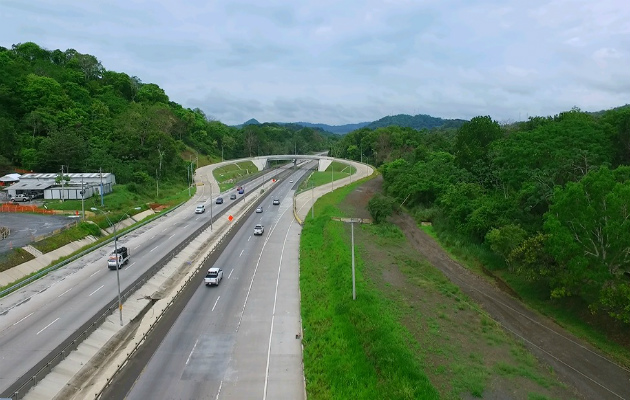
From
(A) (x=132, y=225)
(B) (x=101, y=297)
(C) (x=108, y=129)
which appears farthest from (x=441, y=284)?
(C) (x=108, y=129)

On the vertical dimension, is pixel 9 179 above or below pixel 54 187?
above

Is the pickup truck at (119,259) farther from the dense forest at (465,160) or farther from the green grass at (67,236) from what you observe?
the dense forest at (465,160)

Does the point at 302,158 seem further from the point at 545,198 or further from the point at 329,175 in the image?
the point at 545,198

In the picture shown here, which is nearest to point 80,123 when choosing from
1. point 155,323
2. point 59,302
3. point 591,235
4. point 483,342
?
point 59,302

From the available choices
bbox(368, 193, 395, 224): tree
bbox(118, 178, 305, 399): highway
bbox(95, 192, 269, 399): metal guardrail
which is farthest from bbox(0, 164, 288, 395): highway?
bbox(368, 193, 395, 224): tree

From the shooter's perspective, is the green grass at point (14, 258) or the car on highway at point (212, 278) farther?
the green grass at point (14, 258)

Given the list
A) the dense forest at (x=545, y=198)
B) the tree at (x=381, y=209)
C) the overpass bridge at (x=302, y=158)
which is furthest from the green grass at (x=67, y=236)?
the overpass bridge at (x=302, y=158)
